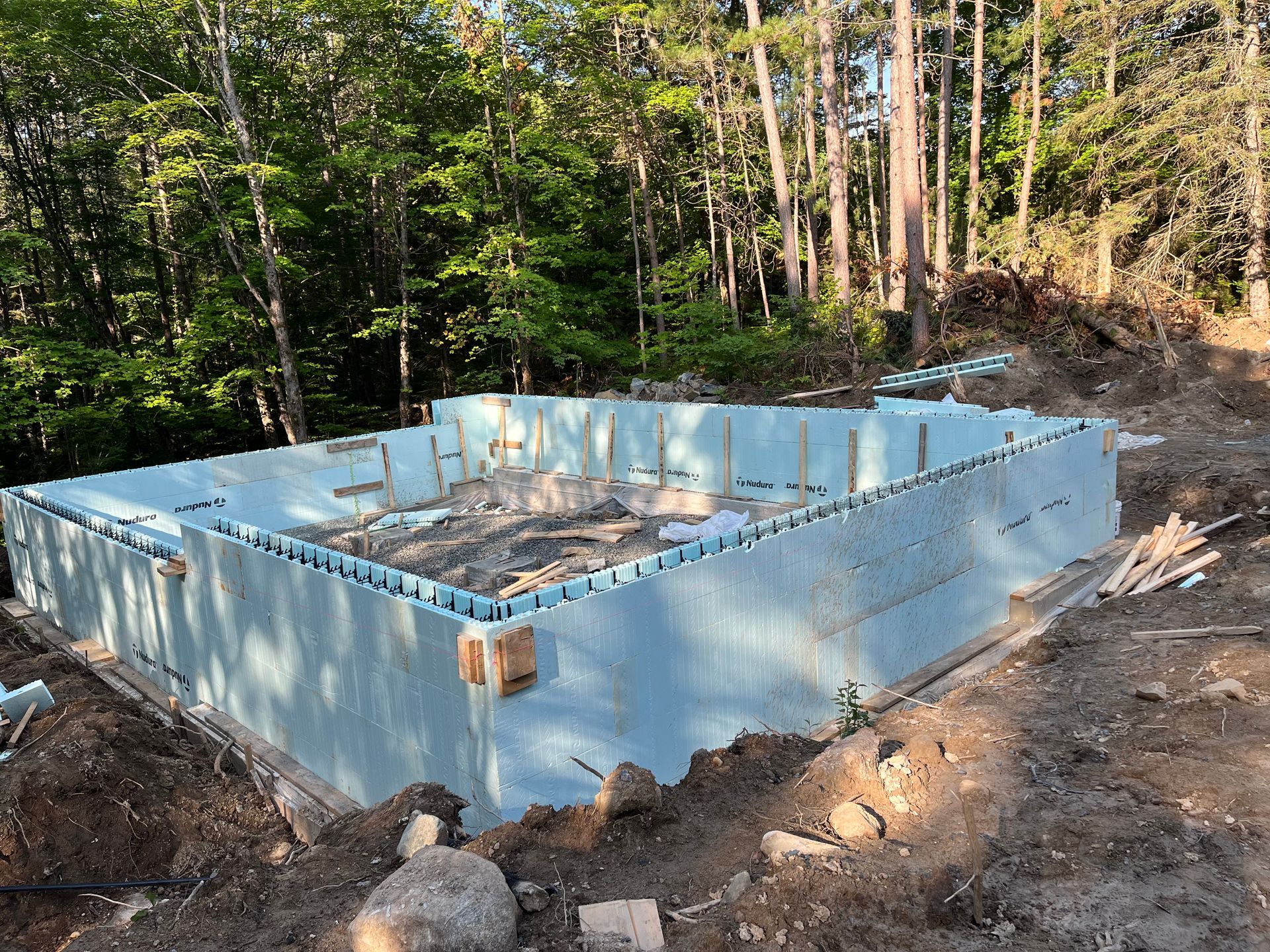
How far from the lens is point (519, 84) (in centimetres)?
2081

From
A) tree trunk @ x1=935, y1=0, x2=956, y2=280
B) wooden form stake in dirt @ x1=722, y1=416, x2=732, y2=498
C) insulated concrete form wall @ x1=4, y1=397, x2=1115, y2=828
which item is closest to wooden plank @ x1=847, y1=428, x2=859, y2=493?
insulated concrete form wall @ x1=4, y1=397, x2=1115, y2=828

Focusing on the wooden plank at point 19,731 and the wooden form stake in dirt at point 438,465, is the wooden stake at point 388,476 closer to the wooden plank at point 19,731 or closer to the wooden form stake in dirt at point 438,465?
the wooden form stake in dirt at point 438,465

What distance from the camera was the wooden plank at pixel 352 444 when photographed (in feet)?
48.0

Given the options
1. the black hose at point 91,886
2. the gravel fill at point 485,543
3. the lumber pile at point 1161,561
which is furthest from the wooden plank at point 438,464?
the black hose at point 91,886

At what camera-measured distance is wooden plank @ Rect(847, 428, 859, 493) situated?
11961 millimetres

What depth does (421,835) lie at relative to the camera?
390cm

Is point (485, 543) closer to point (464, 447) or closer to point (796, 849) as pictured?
point (464, 447)

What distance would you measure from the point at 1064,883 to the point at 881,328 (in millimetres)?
16474

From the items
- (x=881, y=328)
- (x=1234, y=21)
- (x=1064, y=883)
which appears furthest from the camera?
(x=881, y=328)

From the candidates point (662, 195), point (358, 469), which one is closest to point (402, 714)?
point (358, 469)

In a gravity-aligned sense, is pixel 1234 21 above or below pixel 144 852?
above

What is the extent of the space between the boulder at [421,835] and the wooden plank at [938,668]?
12.2 ft

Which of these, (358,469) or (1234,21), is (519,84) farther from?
(1234,21)

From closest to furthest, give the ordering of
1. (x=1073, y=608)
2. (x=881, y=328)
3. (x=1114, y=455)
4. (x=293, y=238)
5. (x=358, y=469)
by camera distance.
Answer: (x=1073, y=608)
(x=1114, y=455)
(x=358, y=469)
(x=881, y=328)
(x=293, y=238)
